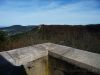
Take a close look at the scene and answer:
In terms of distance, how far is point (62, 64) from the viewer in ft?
→ 6.10

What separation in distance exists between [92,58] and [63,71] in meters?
0.42

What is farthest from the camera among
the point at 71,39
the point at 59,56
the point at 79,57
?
the point at 71,39

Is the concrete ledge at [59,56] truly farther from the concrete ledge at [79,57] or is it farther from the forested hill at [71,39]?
the forested hill at [71,39]

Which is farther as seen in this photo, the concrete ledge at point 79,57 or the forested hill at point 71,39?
the forested hill at point 71,39

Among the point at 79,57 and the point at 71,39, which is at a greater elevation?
the point at 79,57

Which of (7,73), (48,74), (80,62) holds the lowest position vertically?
(48,74)

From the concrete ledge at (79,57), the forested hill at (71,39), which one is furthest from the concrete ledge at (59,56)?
the forested hill at (71,39)

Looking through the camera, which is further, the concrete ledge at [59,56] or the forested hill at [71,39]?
the forested hill at [71,39]

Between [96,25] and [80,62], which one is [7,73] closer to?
[80,62]

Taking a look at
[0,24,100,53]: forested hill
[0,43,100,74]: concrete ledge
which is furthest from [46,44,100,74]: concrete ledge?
[0,24,100,53]: forested hill

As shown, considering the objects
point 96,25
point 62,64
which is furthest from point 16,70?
point 96,25

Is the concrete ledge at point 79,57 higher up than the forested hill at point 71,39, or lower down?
higher up

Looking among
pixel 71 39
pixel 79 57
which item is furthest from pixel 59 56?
pixel 71 39

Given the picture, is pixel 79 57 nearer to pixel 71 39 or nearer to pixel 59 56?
pixel 59 56
